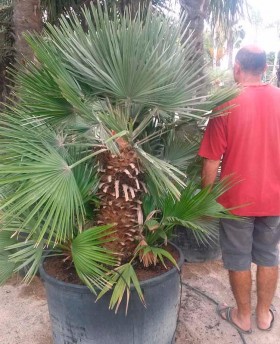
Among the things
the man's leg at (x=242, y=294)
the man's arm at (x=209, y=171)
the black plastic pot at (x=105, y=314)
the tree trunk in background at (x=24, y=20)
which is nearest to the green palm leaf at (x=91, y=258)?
the black plastic pot at (x=105, y=314)

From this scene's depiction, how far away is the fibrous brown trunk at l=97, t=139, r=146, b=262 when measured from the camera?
2143 millimetres

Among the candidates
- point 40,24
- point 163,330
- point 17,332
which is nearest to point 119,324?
point 163,330

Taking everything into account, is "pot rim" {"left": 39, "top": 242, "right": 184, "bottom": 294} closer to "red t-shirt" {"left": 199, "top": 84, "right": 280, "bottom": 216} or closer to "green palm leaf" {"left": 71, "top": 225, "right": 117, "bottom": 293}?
"green palm leaf" {"left": 71, "top": 225, "right": 117, "bottom": 293}

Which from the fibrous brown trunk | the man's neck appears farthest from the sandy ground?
the man's neck

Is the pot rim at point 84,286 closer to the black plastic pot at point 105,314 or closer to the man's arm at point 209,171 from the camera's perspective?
the black plastic pot at point 105,314

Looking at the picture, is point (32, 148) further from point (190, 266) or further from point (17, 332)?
point (190, 266)

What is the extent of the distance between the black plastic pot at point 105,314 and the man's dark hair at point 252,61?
1.35 metres

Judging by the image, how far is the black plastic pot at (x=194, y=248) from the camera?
3.71 meters

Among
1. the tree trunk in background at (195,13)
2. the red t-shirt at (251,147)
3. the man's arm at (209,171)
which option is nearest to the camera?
the red t-shirt at (251,147)

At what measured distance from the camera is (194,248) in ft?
12.3

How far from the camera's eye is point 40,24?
3.61 meters

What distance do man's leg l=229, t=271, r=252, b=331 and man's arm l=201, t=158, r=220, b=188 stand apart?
→ 2.30 feet

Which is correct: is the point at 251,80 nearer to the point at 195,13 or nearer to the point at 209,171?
the point at 209,171

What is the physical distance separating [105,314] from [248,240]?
1.09 meters
